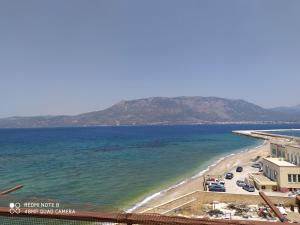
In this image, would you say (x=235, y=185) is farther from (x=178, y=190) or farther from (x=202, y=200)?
(x=202, y=200)

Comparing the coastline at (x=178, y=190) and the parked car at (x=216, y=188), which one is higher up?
the parked car at (x=216, y=188)

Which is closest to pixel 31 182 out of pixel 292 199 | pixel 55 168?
pixel 55 168

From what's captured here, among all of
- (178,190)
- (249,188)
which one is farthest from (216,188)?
(178,190)

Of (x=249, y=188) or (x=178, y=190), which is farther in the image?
(x=178, y=190)

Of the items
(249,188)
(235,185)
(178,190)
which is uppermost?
(249,188)

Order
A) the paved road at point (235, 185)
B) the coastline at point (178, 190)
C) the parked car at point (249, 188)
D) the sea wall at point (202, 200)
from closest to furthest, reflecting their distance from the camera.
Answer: the sea wall at point (202, 200), the coastline at point (178, 190), the parked car at point (249, 188), the paved road at point (235, 185)

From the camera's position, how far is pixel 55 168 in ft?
220

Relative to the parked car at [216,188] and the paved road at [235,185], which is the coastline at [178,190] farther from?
the paved road at [235,185]

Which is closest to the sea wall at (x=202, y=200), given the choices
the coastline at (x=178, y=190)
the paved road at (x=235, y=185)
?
the coastline at (x=178, y=190)

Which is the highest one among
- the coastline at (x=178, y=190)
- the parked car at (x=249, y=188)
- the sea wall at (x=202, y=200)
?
the sea wall at (x=202, y=200)

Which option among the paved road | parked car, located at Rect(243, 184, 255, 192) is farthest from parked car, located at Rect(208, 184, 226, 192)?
parked car, located at Rect(243, 184, 255, 192)

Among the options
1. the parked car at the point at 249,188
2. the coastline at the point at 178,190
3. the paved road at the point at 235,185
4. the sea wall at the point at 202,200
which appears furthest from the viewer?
the paved road at the point at 235,185

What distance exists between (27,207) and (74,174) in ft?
186

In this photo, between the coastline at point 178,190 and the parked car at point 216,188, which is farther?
the parked car at point 216,188
